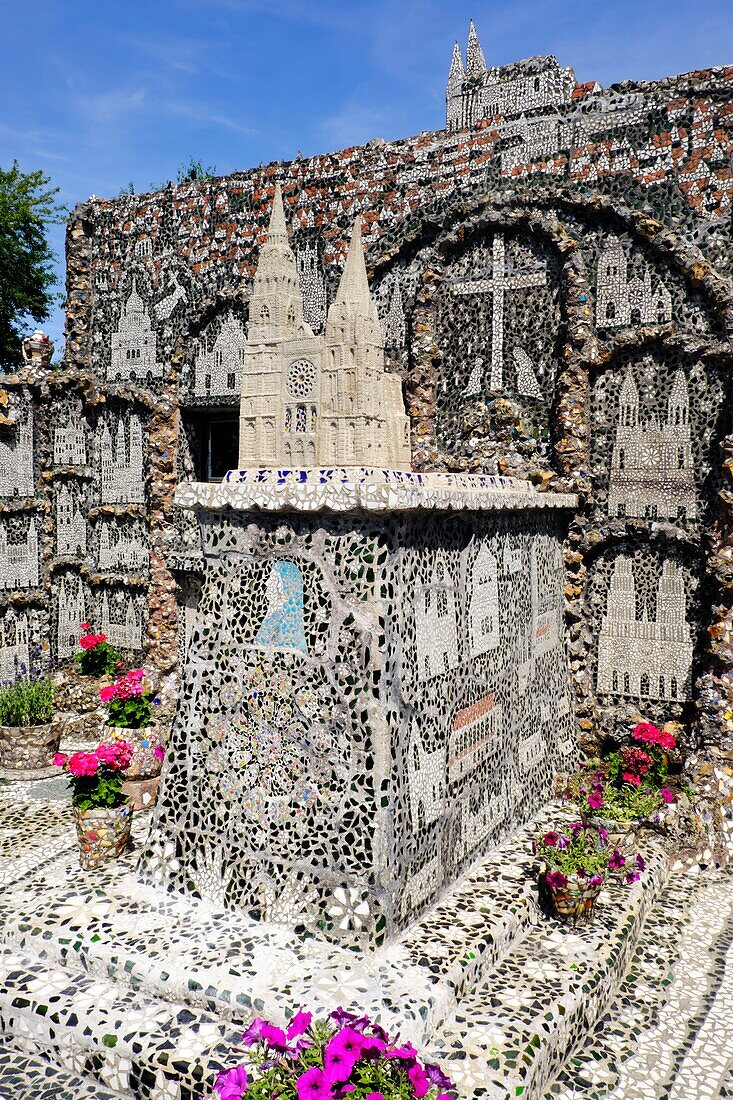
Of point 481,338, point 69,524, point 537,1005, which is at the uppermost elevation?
point 481,338

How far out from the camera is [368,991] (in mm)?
4402

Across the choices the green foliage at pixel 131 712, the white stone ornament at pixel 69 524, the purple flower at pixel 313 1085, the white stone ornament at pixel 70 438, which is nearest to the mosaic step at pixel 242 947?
the purple flower at pixel 313 1085

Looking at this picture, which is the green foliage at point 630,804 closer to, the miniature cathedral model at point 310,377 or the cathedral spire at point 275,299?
the miniature cathedral model at point 310,377

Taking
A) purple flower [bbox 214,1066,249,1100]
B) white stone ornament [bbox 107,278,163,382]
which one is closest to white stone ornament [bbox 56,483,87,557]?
white stone ornament [bbox 107,278,163,382]

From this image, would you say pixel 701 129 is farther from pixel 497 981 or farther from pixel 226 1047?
pixel 226 1047

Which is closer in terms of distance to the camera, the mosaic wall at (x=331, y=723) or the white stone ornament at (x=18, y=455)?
the mosaic wall at (x=331, y=723)

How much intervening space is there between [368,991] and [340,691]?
167 cm

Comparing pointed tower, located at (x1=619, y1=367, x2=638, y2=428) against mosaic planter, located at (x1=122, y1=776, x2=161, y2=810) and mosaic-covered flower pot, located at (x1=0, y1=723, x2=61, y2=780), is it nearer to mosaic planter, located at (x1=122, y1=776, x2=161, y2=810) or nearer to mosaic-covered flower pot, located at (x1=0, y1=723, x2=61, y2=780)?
mosaic planter, located at (x1=122, y1=776, x2=161, y2=810)

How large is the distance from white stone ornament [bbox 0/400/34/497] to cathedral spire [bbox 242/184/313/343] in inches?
222

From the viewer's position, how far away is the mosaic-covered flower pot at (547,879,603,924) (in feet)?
18.4

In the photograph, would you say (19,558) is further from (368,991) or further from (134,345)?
(368,991)

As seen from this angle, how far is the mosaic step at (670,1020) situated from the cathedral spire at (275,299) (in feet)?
18.5

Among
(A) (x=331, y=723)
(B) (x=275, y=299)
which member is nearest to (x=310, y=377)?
(B) (x=275, y=299)

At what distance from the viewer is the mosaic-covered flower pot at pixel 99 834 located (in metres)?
5.94
